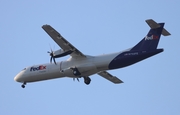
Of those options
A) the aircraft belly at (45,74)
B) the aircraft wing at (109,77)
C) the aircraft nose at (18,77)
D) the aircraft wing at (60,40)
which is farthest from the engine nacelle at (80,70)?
the aircraft nose at (18,77)

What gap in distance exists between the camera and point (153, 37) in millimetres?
52156

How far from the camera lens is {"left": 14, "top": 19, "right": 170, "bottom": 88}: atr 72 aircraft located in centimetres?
5197

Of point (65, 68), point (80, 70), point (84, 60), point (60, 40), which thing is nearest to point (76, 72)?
point (80, 70)

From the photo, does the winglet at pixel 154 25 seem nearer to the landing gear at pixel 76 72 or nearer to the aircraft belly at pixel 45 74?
the landing gear at pixel 76 72

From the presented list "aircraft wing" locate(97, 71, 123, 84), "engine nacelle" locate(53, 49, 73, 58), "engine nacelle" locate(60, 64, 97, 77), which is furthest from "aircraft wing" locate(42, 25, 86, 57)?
"aircraft wing" locate(97, 71, 123, 84)

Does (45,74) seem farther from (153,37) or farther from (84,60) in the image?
(153,37)

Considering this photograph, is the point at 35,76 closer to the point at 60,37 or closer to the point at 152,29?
the point at 60,37

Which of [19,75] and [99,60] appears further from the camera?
[19,75]

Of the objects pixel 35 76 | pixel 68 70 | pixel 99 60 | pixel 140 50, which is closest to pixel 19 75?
pixel 35 76

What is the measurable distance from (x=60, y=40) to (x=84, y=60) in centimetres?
372

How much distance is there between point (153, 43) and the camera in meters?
52.0

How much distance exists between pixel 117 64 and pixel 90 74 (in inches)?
164

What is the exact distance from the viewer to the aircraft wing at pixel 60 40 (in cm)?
5278

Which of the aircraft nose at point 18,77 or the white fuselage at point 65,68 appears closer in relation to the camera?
the white fuselage at point 65,68
